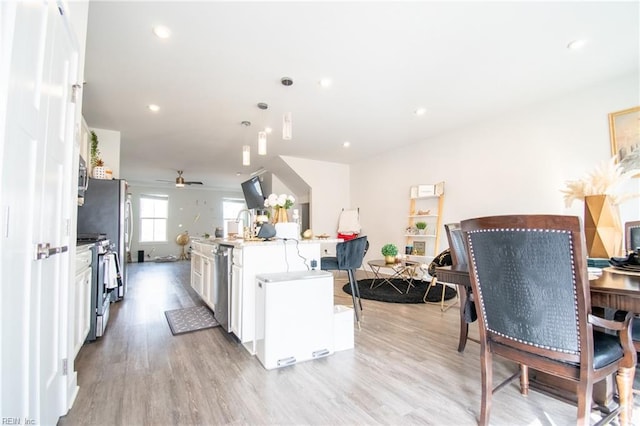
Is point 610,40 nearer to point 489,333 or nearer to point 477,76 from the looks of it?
point 477,76

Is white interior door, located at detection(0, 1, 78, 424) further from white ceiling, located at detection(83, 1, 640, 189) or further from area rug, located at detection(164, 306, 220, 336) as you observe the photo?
area rug, located at detection(164, 306, 220, 336)

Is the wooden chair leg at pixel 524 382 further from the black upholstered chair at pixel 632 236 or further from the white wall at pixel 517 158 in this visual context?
the white wall at pixel 517 158

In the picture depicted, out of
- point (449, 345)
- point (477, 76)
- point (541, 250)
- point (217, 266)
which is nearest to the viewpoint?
point (541, 250)

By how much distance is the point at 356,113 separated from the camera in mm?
4211

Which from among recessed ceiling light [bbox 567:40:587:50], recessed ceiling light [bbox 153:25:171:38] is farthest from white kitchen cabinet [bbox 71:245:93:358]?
recessed ceiling light [bbox 567:40:587:50]

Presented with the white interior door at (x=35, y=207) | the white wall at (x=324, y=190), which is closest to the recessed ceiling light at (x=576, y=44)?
the white interior door at (x=35, y=207)

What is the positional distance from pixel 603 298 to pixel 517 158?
3.44m

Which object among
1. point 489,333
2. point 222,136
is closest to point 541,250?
point 489,333

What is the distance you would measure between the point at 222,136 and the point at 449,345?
184 inches

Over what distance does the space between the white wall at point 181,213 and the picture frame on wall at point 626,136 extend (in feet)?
34.9

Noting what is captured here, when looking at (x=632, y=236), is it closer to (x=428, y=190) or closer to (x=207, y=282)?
(x=428, y=190)

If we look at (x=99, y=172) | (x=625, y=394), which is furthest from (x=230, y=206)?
(x=625, y=394)

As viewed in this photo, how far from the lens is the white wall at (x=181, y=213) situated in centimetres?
988

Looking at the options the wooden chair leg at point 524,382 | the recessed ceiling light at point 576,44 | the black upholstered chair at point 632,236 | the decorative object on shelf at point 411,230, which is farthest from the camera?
the decorative object on shelf at point 411,230
